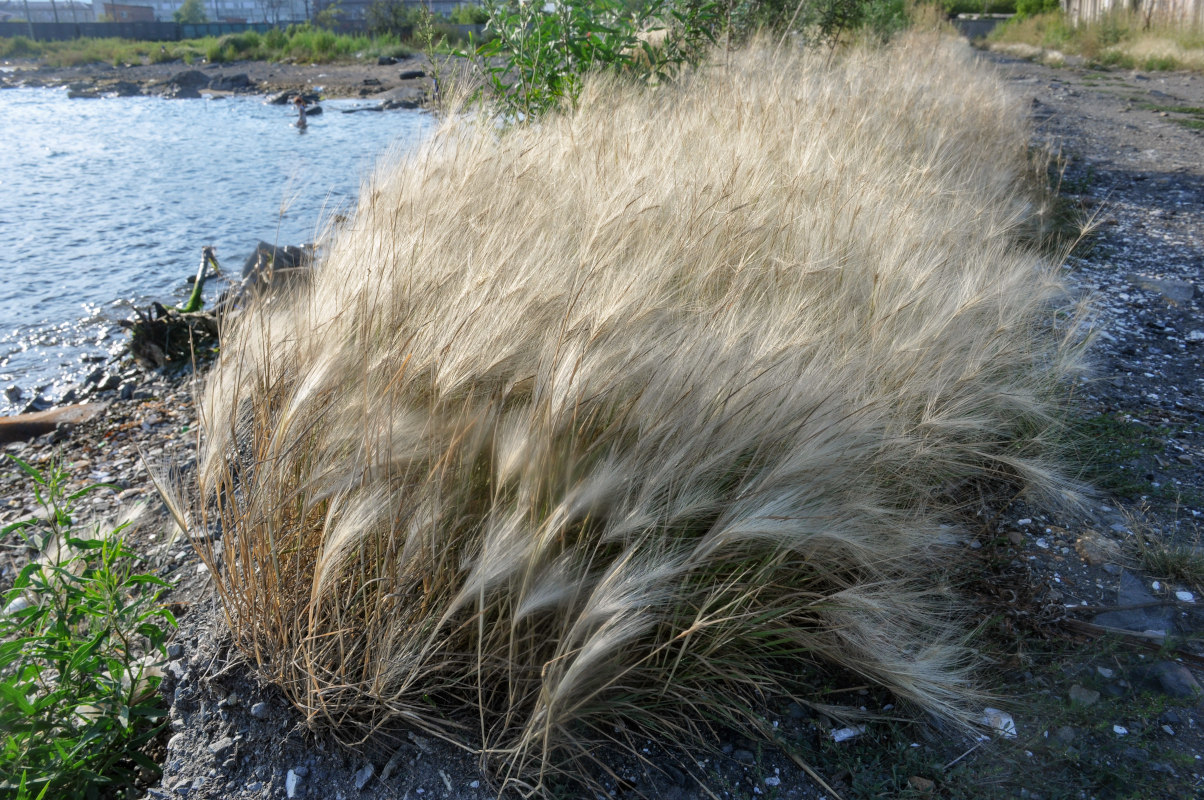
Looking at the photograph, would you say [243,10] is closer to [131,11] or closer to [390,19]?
[131,11]

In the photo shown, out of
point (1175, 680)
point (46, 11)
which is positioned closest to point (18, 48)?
point (46, 11)

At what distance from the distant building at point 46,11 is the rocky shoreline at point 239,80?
16.9 metres

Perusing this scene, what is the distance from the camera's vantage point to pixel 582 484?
1460mm

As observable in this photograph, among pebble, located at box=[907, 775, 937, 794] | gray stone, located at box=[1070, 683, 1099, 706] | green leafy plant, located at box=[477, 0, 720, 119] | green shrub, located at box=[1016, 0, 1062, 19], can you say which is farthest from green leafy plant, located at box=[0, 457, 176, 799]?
green shrub, located at box=[1016, 0, 1062, 19]

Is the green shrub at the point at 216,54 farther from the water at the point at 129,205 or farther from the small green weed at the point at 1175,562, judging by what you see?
the small green weed at the point at 1175,562

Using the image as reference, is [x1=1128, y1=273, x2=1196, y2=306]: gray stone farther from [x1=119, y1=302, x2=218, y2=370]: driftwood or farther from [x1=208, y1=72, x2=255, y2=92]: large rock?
[x1=208, y1=72, x2=255, y2=92]: large rock

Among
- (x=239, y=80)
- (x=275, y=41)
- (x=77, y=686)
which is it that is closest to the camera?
(x=77, y=686)

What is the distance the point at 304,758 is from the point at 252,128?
1315 centimetres

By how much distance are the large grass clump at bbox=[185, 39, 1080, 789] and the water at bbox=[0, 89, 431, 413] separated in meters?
0.88

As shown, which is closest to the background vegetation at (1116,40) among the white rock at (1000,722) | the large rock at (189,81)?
the white rock at (1000,722)

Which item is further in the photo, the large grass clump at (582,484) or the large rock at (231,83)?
the large rock at (231,83)

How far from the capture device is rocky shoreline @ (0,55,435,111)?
16688 millimetres

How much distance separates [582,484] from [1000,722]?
1.02 m

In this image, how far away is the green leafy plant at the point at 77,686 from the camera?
153cm
